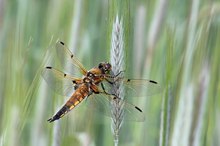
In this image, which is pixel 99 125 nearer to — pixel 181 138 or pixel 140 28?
pixel 140 28

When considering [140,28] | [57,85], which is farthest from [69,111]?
[140,28]

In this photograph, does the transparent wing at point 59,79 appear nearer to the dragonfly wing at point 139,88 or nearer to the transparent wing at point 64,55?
the transparent wing at point 64,55

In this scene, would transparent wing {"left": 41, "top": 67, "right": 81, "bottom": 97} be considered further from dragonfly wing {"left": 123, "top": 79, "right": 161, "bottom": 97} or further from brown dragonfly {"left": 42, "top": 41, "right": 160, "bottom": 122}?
dragonfly wing {"left": 123, "top": 79, "right": 161, "bottom": 97}

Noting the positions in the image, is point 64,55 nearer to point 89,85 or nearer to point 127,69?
point 89,85

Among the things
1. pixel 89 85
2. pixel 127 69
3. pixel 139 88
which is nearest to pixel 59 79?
pixel 89 85

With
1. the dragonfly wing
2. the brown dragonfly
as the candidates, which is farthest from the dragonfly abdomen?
the dragonfly wing

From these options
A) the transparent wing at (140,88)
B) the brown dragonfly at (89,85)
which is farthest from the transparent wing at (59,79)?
the transparent wing at (140,88)
